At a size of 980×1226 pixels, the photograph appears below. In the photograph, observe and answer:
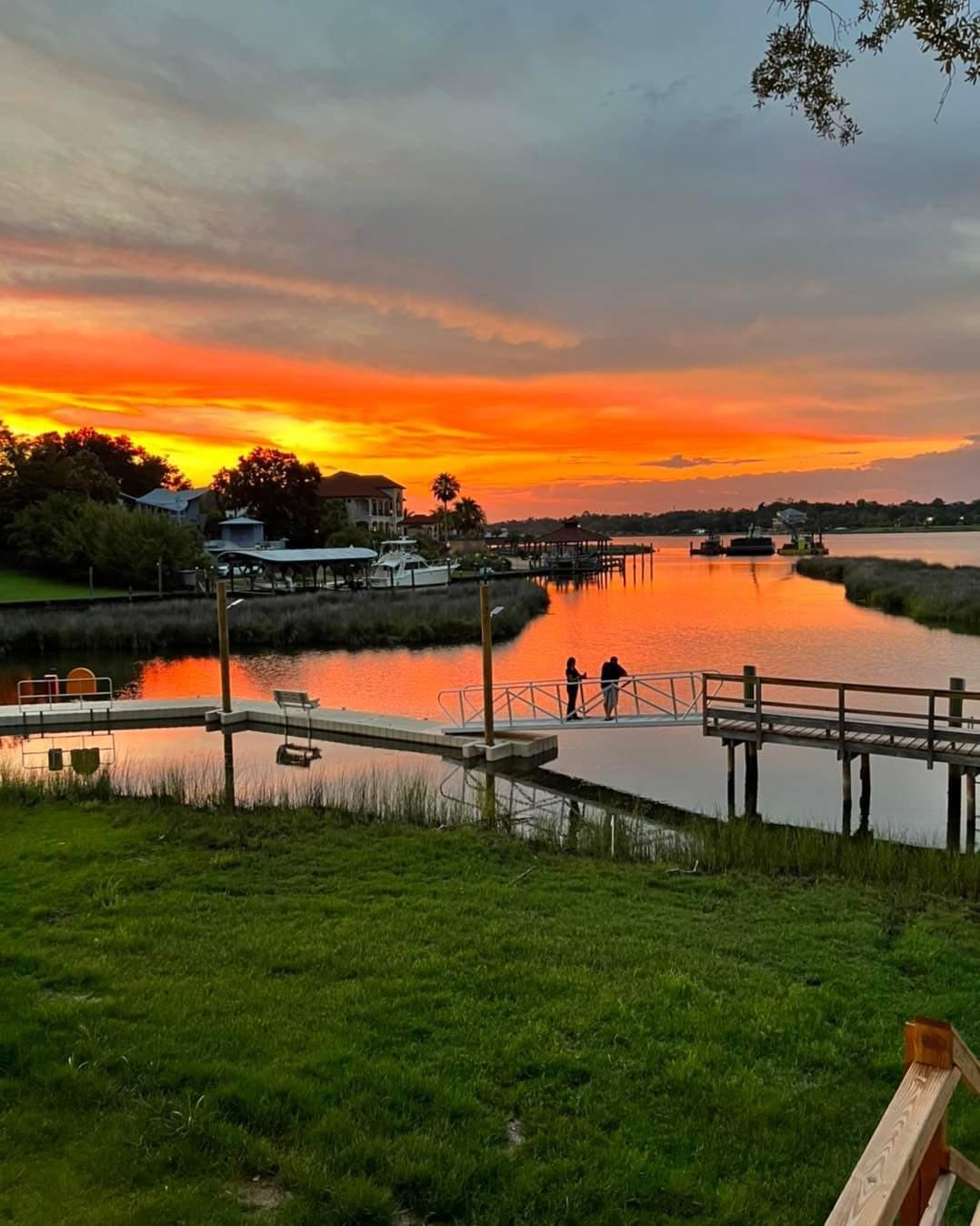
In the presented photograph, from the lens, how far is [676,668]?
34.2 metres

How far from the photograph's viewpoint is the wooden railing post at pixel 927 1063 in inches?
87.1

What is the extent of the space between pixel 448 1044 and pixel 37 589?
6655 cm

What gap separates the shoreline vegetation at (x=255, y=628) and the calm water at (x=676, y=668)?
2.68 m

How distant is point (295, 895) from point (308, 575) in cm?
7342

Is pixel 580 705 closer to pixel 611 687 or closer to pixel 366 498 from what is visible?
pixel 611 687

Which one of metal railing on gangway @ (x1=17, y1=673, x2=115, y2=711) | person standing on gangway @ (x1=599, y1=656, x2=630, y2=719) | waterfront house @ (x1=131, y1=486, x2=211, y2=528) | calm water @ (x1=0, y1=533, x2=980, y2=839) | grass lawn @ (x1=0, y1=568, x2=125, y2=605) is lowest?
calm water @ (x1=0, y1=533, x2=980, y2=839)

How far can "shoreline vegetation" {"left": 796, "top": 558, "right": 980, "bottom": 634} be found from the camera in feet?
148

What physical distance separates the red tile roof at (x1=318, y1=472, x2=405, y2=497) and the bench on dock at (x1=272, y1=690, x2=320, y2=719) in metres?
104

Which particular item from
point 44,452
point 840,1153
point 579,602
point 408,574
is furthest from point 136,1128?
point 44,452

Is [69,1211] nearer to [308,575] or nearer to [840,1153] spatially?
[840,1153]

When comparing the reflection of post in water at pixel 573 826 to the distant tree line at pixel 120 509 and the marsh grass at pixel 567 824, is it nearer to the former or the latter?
the marsh grass at pixel 567 824

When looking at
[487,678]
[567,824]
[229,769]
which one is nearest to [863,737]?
[567,824]

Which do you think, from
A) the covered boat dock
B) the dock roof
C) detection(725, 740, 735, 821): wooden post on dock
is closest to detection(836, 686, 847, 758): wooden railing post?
detection(725, 740, 735, 821): wooden post on dock

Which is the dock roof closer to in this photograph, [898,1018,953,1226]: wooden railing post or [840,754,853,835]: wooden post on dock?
[840,754,853,835]: wooden post on dock
